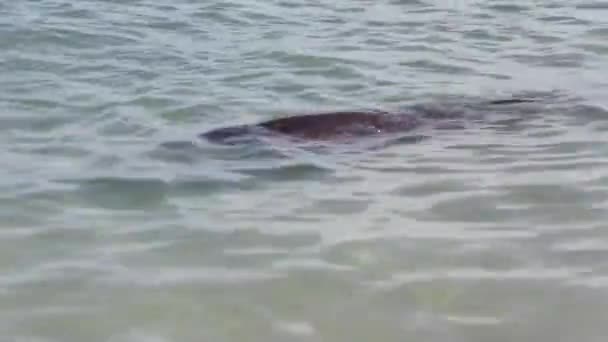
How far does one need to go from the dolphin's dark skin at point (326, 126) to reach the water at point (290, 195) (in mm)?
245

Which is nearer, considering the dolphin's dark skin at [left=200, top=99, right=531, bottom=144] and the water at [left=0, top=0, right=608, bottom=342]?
the water at [left=0, top=0, right=608, bottom=342]

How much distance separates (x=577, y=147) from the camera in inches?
252

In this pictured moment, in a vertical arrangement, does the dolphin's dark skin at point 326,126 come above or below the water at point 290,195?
above

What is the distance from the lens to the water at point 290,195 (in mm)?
4203

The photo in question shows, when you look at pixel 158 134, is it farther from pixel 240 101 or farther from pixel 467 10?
pixel 467 10

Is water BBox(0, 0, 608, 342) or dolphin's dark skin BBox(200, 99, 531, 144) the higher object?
dolphin's dark skin BBox(200, 99, 531, 144)

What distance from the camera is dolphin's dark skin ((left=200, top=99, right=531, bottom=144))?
661cm

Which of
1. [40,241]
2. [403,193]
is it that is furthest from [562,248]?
[40,241]

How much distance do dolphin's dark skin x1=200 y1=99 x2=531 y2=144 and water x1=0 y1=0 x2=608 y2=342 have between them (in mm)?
245

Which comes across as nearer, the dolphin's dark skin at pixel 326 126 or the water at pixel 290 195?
the water at pixel 290 195

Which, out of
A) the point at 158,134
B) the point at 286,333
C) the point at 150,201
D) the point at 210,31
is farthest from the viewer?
the point at 210,31

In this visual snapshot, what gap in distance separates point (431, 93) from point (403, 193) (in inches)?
94.5

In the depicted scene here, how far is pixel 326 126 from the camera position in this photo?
Answer: 6.73 metres

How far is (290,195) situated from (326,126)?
4.00ft
